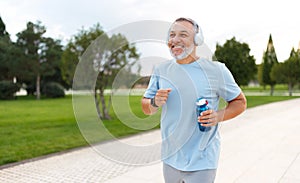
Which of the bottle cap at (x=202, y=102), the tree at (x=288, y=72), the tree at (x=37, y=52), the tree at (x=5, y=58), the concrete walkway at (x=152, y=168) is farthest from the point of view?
the tree at (x=288, y=72)

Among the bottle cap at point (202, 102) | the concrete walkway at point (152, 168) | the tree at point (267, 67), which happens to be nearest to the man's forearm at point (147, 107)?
the bottle cap at point (202, 102)

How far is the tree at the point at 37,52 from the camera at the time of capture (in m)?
25.7

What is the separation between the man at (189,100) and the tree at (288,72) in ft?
102

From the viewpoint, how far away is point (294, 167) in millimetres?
4207

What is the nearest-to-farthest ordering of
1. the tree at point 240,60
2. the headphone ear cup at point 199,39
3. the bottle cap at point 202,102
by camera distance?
the bottle cap at point 202,102, the headphone ear cup at point 199,39, the tree at point 240,60

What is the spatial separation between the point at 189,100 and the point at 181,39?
297 mm

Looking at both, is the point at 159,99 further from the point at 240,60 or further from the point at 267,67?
the point at 267,67

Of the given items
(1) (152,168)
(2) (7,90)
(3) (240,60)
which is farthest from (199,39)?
(2) (7,90)

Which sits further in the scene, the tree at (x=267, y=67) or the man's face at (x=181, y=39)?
the tree at (x=267, y=67)

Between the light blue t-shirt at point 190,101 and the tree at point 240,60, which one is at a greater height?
the tree at point 240,60

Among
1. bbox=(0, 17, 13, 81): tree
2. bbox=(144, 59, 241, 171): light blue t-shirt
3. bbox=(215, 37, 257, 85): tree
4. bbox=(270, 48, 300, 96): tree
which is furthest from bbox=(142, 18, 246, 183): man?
bbox=(270, 48, 300, 96): tree

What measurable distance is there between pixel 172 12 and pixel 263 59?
38.2 metres

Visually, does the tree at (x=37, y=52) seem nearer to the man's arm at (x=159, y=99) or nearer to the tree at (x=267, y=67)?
the tree at (x=267, y=67)

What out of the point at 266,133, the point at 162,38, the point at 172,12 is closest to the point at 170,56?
the point at 162,38
